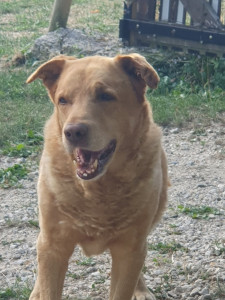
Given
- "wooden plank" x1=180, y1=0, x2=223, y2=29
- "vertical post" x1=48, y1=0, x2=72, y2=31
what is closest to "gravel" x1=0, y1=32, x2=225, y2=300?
"wooden plank" x1=180, y1=0, x2=223, y2=29

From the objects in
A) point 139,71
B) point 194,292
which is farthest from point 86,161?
point 194,292

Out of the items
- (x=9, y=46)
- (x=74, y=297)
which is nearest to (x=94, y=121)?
(x=74, y=297)

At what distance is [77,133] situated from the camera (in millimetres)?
3797

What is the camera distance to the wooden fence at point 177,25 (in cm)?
934

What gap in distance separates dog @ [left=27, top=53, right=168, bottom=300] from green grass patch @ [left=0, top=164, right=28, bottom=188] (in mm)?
2394

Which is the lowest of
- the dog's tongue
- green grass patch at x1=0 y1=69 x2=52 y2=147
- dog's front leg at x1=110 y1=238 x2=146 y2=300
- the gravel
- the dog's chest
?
the gravel

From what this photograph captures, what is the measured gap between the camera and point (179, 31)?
9.60m

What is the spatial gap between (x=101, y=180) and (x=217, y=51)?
554 centimetres

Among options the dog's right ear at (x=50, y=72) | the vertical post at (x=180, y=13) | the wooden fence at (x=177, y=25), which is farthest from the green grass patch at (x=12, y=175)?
the vertical post at (x=180, y=13)

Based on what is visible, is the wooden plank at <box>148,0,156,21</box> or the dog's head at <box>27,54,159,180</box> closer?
the dog's head at <box>27,54,159,180</box>

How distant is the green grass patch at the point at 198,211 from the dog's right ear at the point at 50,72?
2.08 meters

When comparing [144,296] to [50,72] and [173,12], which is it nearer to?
[50,72]

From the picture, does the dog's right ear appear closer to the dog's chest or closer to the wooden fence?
the dog's chest

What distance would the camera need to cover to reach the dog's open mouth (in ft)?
13.0
